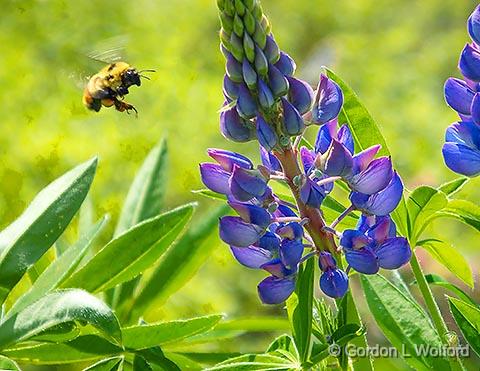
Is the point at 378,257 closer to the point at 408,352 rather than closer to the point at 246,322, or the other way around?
the point at 408,352

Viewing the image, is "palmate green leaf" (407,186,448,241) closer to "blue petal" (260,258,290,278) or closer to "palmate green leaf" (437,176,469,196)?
"palmate green leaf" (437,176,469,196)

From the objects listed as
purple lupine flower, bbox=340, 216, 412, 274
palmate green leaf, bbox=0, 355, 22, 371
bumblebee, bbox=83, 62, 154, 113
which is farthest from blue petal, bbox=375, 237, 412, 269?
bumblebee, bbox=83, 62, 154, 113

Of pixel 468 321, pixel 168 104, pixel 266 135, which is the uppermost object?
pixel 168 104

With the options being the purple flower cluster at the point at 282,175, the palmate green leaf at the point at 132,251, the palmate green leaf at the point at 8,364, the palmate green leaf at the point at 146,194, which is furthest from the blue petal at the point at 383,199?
the palmate green leaf at the point at 146,194

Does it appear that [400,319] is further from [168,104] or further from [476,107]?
[168,104]

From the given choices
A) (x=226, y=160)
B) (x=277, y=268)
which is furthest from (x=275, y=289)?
(x=226, y=160)

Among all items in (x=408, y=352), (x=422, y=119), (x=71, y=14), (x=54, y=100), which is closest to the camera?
(x=408, y=352)

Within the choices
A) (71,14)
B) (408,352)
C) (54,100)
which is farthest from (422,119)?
(408,352)
